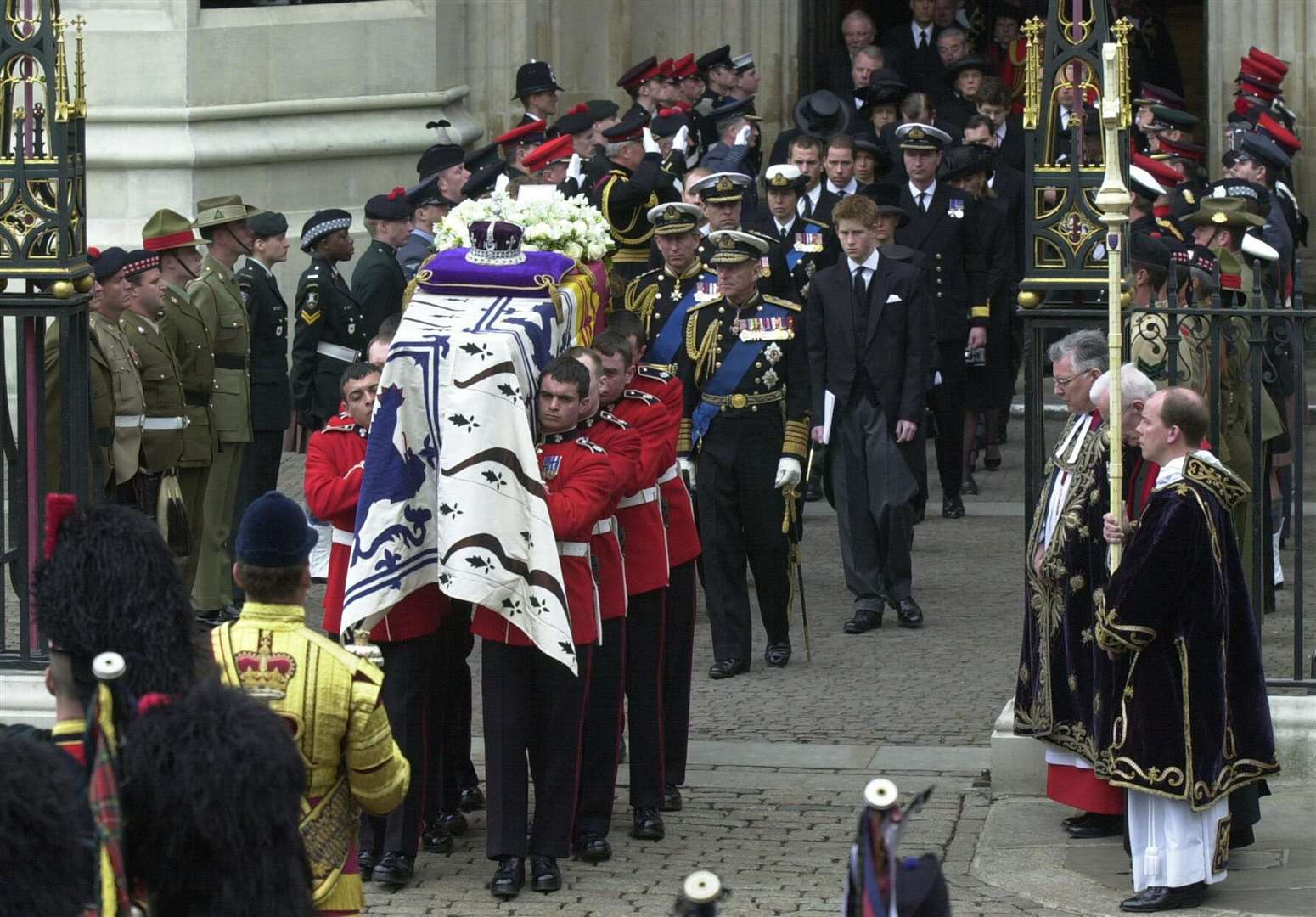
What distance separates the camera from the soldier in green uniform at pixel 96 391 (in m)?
10.0

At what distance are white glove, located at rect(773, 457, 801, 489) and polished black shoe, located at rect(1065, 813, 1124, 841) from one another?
2.75m

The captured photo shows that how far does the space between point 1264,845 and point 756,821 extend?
165 cm

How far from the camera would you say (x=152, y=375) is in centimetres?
1073

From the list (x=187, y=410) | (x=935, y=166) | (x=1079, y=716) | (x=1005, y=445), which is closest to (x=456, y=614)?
(x=1079, y=716)

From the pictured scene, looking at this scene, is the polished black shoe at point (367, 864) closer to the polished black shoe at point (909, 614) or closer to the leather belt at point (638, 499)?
the leather belt at point (638, 499)

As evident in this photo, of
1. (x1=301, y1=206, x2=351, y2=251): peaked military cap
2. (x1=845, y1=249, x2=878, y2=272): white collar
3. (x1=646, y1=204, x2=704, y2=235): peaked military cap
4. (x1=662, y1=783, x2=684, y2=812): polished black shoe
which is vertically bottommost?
(x1=662, y1=783, x2=684, y2=812): polished black shoe

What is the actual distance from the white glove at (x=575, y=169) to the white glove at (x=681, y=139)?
104cm

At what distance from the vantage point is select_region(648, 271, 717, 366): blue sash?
10469mm

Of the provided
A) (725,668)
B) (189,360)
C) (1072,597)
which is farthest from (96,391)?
(1072,597)

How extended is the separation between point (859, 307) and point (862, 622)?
4.74 ft

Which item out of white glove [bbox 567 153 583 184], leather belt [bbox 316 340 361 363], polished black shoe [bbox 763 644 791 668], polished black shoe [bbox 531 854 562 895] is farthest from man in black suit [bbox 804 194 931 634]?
polished black shoe [bbox 531 854 562 895]

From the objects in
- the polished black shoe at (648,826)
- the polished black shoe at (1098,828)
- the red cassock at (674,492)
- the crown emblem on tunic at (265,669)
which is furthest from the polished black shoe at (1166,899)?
the crown emblem on tunic at (265,669)

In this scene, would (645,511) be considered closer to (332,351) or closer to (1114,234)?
(1114,234)

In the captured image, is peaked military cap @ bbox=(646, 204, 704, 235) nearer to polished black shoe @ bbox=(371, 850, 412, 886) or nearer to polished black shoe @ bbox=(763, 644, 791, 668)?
polished black shoe @ bbox=(763, 644, 791, 668)
